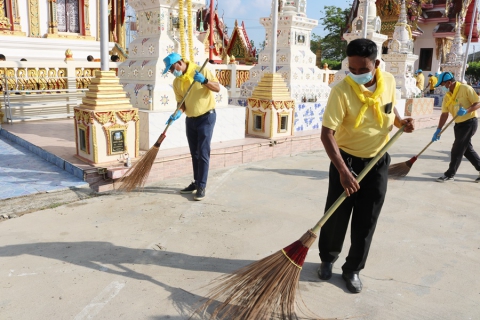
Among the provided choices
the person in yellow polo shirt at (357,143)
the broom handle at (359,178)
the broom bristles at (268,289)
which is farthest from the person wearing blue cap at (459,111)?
the broom bristles at (268,289)

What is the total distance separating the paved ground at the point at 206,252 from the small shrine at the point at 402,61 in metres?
7.65

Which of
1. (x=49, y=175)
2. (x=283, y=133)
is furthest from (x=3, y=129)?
(x=283, y=133)

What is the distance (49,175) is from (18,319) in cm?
280

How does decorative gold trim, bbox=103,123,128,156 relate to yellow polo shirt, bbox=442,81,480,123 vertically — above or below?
below

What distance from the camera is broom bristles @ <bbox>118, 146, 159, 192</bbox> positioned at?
4.49 meters

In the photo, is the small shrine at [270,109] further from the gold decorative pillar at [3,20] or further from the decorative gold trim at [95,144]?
the gold decorative pillar at [3,20]

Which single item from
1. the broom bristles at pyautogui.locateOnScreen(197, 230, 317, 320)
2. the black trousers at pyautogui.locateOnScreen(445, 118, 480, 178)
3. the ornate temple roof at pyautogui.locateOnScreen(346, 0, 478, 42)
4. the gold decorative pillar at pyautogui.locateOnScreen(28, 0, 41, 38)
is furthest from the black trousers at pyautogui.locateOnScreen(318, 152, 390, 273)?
the ornate temple roof at pyautogui.locateOnScreen(346, 0, 478, 42)

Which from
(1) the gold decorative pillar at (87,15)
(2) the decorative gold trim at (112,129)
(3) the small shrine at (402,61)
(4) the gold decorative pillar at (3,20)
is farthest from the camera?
(1) the gold decorative pillar at (87,15)

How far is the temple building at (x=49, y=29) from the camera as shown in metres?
12.0

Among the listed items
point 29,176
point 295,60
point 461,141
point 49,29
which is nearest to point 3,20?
point 49,29

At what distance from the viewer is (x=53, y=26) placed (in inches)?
512

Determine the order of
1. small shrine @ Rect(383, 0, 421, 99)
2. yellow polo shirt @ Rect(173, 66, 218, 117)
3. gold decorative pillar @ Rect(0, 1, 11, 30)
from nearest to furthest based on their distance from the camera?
yellow polo shirt @ Rect(173, 66, 218, 117)
gold decorative pillar @ Rect(0, 1, 11, 30)
small shrine @ Rect(383, 0, 421, 99)

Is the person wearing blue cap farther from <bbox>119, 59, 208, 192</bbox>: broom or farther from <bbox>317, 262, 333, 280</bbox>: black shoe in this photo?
<bbox>317, 262, 333, 280</bbox>: black shoe

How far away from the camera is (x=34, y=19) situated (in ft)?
41.6
